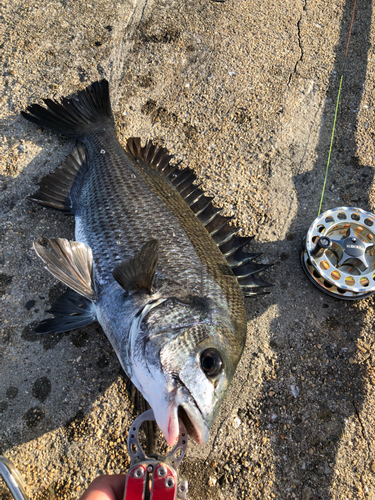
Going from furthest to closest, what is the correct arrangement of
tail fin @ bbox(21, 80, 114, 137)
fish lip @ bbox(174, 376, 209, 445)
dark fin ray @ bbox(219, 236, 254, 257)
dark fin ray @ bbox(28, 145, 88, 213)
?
tail fin @ bbox(21, 80, 114, 137)
dark fin ray @ bbox(28, 145, 88, 213)
dark fin ray @ bbox(219, 236, 254, 257)
fish lip @ bbox(174, 376, 209, 445)

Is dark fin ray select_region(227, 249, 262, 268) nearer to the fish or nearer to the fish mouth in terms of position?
the fish

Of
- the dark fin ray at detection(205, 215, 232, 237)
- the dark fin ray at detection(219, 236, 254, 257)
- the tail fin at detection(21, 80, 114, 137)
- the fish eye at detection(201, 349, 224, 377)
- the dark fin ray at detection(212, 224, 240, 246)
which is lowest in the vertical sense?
the dark fin ray at detection(219, 236, 254, 257)

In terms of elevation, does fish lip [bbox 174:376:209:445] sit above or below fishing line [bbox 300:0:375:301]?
above

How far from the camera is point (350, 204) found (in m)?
3.15

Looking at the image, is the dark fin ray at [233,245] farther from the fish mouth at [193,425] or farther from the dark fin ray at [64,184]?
the dark fin ray at [64,184]

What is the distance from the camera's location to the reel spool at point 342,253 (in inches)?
103

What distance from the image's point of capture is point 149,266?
5.99 feet

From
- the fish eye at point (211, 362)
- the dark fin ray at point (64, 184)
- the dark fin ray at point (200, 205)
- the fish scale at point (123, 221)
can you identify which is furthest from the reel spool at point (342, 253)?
the dark fin ray at point (64, 184)

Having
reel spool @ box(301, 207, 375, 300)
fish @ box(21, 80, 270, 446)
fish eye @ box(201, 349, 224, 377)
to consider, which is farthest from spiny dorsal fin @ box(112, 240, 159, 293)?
reel spool @ box(301, 207, 375, 300)

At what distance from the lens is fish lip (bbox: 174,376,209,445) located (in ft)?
4.81

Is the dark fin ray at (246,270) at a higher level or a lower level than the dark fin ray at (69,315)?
lower

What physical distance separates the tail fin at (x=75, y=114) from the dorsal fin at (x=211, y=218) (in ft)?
1.43

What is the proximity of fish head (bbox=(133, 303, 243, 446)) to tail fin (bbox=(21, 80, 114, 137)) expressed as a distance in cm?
207

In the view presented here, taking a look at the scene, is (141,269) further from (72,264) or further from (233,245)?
(233,245)
